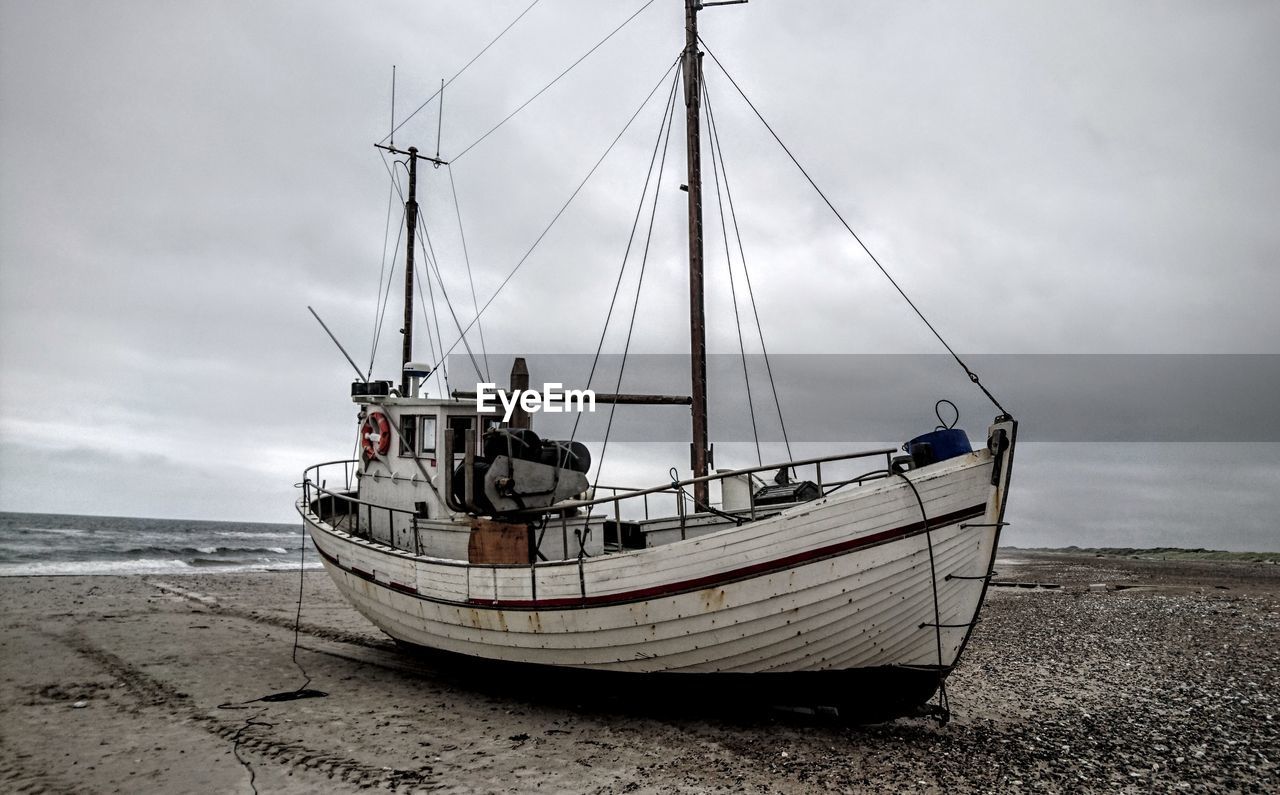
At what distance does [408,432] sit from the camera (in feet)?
39.9

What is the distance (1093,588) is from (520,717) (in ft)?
79.6

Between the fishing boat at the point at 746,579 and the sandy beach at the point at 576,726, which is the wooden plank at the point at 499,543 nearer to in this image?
the fishing boat at the point at 746,579

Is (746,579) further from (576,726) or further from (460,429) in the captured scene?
(460,429)

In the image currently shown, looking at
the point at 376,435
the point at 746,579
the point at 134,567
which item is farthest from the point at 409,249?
the point at 134,567

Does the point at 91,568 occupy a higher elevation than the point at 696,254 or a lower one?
lower

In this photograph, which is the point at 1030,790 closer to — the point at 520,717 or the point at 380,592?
the point at 520,717

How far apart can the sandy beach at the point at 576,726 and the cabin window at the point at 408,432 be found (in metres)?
3.59

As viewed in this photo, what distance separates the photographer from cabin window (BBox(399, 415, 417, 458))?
11969 mm

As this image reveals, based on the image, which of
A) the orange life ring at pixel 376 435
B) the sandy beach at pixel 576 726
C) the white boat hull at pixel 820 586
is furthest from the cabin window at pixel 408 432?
the white boat hull at pixel 820 586

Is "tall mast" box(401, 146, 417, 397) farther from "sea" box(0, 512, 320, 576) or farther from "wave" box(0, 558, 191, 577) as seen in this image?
"wave" box(0, 558, 191, 577)

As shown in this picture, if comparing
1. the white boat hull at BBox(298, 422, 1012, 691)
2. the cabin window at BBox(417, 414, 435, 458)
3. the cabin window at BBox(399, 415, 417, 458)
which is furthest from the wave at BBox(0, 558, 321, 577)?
the white boat hull at BBox(298, 422, 1012, 691)

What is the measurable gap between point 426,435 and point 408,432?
509 mm

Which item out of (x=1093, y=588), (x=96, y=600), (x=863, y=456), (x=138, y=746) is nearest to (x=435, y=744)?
(x=138, y=746)

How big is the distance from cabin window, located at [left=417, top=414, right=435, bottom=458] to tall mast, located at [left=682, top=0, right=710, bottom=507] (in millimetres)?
4403
